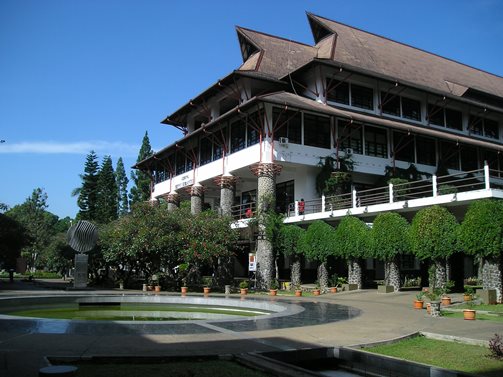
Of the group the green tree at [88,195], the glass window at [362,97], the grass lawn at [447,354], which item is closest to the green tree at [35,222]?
the green tree at [88,195]

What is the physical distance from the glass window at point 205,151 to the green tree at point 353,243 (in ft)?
54.6

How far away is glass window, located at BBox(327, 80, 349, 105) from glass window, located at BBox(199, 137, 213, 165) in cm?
1106

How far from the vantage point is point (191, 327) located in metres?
11.8

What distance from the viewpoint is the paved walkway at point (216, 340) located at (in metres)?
8.11

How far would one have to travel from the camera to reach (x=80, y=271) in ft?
93.6

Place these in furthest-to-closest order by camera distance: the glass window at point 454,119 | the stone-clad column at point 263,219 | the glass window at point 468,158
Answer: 1. the glass window at point 454,119
2. the glass window at point 468,158
3. the stone-clad column at point 263,219

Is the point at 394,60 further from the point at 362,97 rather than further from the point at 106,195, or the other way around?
the point at 106,195

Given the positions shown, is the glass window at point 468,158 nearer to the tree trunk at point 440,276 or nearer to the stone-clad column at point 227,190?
the stone-clad column at point 227,190

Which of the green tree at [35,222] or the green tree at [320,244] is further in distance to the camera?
the green tree at [35,222]

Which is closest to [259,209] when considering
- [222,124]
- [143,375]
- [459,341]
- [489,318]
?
[222,124]

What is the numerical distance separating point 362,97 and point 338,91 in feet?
7.64

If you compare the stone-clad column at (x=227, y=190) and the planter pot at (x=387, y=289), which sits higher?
the stone-clad column at (x=227, y=190)

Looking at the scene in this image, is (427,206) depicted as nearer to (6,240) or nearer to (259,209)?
(259,209)

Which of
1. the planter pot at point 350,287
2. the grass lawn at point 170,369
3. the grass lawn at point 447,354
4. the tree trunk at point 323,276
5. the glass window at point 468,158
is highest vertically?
the glass window at point 468,158
